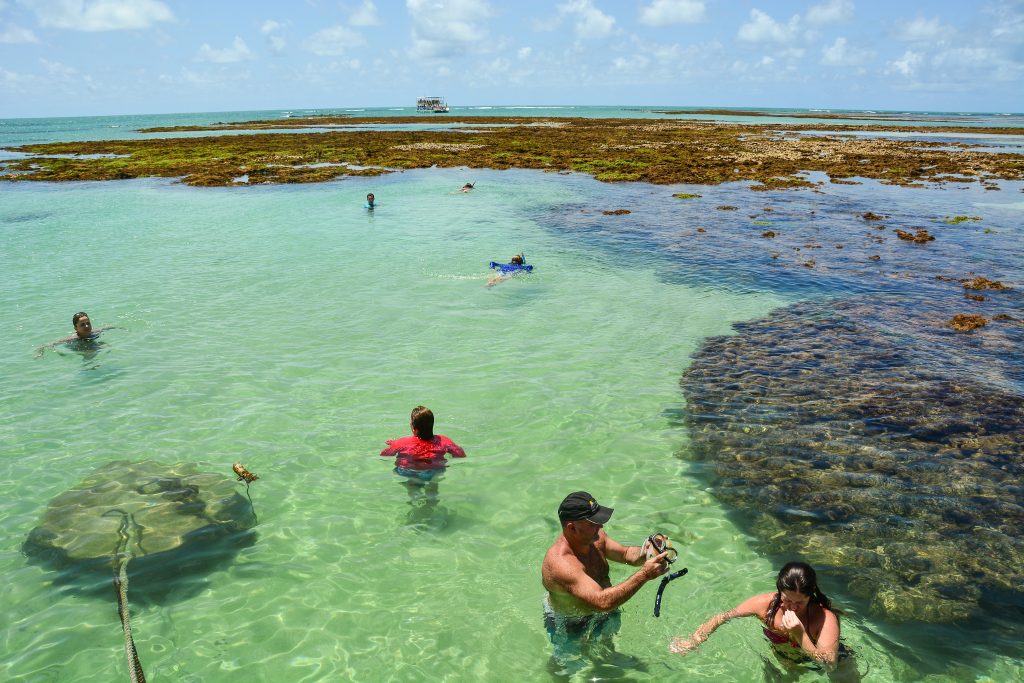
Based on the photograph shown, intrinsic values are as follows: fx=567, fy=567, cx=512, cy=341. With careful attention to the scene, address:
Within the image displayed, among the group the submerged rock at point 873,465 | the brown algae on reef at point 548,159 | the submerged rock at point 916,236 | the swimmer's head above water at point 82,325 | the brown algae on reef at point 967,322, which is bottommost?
the submerged rock at point 873,465

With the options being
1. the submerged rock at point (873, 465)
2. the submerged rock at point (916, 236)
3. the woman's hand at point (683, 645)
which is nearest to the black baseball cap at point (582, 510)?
the woman's hand at point (683, 645)

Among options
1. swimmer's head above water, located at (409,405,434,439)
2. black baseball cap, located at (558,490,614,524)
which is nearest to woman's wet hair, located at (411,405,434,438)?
swimmer's head above water, located at (409,405,434,439)

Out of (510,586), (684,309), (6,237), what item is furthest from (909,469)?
(6,237)

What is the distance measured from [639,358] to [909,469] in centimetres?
576

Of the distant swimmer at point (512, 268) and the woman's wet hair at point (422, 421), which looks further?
the distant swimmer at point (512, 268)

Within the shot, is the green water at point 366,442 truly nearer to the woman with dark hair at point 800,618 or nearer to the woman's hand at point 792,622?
the woman with dark hair at point 800,618

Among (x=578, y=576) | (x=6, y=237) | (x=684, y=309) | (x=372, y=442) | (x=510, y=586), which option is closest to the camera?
(x=578, y=576)

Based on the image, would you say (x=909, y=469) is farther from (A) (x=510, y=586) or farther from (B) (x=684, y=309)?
(B) (x=684, y=309)

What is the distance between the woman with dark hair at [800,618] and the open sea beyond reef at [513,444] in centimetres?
28

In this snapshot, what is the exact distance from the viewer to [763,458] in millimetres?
9266

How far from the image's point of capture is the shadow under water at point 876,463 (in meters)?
6.79

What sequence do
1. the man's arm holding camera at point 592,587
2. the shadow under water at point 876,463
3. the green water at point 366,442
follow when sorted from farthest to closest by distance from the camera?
the shadow under water at point 876,463 → the green water at point 366,442 → the man's arm holding camera at point 592,587

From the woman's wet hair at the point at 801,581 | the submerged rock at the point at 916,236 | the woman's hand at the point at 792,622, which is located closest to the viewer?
the woman's wet hair at the point at 801,581

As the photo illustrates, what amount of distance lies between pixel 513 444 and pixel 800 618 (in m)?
5.29
